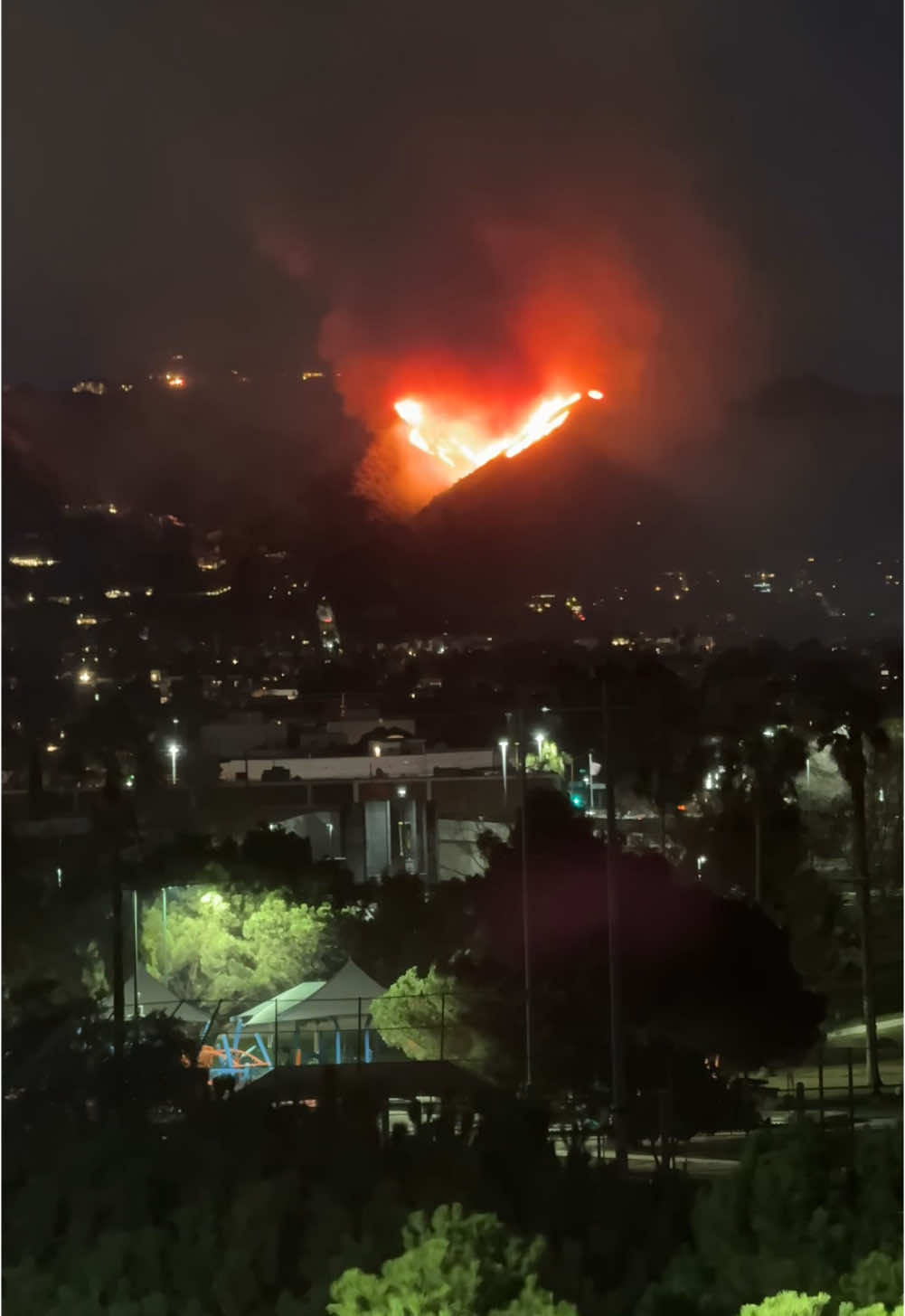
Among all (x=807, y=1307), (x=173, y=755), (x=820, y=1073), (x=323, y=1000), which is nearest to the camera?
(x=807, y=1307)

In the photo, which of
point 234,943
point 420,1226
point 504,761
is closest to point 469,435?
point 504,761

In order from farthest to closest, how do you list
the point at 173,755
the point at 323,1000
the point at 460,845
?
the point at 460,845, the point at 173,755, the point at 323,1000

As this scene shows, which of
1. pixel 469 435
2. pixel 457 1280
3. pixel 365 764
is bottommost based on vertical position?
pixel 457 1280

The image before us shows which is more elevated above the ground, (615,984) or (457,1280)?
(457,1280)

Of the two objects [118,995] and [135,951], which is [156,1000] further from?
[118,995]

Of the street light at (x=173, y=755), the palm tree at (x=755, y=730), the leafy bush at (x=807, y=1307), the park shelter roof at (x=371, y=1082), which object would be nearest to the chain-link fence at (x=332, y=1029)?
the park shelter roof at (x=371, y=1082)
